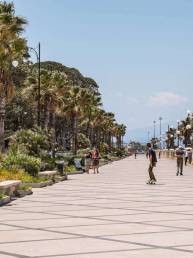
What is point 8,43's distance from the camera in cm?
2853

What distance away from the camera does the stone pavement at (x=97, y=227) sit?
26.7 ft

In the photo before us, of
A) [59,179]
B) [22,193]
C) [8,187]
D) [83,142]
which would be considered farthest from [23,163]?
[83,142]

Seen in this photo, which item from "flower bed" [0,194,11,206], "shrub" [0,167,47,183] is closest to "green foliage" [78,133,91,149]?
"shrub" [0,167,47,183]

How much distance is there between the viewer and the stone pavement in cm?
814

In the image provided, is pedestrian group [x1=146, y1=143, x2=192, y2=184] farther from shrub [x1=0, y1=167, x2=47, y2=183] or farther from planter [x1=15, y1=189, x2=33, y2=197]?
planter [x1=15, y1=189, x2=33, y2=197]

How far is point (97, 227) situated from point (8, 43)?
63.8 ft

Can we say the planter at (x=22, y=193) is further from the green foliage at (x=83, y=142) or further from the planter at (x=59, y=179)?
the green foliage at (x=83, y=142)

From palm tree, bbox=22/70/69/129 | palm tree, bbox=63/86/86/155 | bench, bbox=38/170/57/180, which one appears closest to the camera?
bench, bbox=38/170/57/180

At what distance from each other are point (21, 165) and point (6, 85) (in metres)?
8.14

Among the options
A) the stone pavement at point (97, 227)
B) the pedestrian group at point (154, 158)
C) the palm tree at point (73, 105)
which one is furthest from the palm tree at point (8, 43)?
the palm tree at point (73, 105)

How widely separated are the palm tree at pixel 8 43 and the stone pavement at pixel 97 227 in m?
13.0

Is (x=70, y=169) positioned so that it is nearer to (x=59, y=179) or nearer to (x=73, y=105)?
(x=59, y=179)

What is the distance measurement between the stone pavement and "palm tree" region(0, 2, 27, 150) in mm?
12950

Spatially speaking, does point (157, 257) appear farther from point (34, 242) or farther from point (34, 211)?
point (34, 211)
